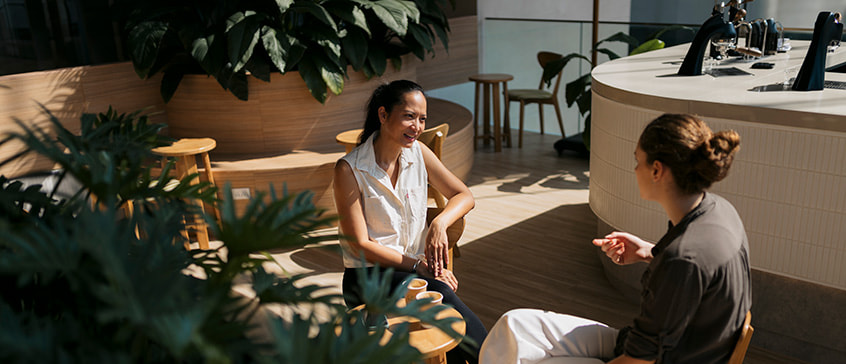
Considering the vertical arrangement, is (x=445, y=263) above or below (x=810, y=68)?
below

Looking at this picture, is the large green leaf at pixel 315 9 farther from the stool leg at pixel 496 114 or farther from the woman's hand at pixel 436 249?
the woman's hand at pixel 436 249

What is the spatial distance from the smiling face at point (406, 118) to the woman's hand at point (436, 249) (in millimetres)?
326

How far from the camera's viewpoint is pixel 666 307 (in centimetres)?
146

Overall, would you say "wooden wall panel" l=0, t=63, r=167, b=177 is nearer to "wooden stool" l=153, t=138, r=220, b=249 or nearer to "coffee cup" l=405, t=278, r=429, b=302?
"wooden stool" l=153, t=138, r=220, b=249

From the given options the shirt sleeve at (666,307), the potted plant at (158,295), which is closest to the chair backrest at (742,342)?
the shirt sleeve at (666,307)

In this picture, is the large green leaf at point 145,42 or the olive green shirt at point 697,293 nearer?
the olive green shirt at point 697,293

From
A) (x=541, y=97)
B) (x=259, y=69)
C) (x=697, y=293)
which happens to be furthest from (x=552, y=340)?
(x=541, y=97)

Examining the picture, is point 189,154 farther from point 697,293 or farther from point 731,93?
Answer: point 697,293

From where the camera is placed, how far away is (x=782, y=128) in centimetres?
233

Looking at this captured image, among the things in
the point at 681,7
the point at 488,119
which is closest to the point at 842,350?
the point at 488,119

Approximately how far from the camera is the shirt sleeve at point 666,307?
143 centimetres

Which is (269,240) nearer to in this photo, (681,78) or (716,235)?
(716,235)

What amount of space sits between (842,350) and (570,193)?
2.53 metres

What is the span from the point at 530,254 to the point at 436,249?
5.25 feet
